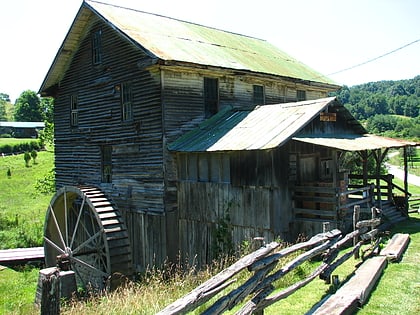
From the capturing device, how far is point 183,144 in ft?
46.8

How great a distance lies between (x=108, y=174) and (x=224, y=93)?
5.78 metres

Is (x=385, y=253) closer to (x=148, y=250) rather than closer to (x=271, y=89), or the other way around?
(x=148, y=250)

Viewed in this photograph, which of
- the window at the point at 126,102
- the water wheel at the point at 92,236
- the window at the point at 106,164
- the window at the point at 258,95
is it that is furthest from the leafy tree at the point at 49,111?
the window at the point at 258,95

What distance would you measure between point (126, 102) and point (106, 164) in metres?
2.95

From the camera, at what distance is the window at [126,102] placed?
→ 16175 millimetres

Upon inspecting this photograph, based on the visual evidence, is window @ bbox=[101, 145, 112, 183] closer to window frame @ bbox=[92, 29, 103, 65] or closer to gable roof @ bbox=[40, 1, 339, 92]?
window frame @ bbox=[92, 29, 103, 65]

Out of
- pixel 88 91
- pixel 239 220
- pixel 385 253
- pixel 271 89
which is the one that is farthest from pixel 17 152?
pixel 385 253

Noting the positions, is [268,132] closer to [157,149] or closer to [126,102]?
[157,149]

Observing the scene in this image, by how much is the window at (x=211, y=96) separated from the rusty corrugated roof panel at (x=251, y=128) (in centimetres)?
43

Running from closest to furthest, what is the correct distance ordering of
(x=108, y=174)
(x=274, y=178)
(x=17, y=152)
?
(x=274, y=178), (x=108, y=174), (x=17, y=152)

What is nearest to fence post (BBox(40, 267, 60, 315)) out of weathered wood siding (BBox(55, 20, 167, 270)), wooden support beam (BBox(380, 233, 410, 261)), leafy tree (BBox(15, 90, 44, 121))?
wooden support beam (BBox(380, 233, 410, 261))

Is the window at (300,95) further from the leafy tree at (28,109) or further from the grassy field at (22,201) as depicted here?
the leafy tree at (28,109)

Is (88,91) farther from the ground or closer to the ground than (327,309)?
farther from the ground

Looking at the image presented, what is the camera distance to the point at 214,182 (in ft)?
44.2
